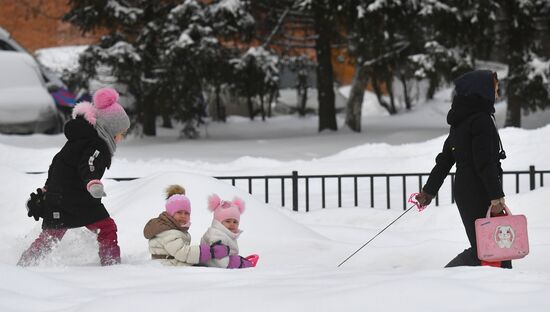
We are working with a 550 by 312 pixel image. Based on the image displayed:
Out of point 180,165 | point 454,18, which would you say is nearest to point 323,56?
point 454,18

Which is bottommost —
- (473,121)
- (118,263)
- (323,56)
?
(118,263)

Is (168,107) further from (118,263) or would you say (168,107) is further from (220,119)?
(118,263)

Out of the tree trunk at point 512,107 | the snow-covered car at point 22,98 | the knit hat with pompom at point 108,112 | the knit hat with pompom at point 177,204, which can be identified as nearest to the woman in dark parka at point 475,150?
the knit hat with pompom at point 177,204

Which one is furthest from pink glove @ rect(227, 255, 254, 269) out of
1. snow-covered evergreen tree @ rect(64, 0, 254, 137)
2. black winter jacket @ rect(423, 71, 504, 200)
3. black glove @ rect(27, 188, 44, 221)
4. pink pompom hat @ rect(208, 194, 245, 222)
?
snow-covered evergreen tree @ rect(64, 0, 254, 137)

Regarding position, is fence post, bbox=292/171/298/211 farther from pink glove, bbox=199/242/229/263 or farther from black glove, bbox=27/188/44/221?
black glove, bbox=27/188/44/221

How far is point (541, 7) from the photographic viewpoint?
20.4m

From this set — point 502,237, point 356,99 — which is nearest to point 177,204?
point 502,237

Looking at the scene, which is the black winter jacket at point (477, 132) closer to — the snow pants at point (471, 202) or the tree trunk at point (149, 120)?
the snow pants at point (471, 202)

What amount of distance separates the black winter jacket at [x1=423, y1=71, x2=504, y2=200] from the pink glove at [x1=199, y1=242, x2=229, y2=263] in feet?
5.50

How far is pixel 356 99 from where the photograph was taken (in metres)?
23.3

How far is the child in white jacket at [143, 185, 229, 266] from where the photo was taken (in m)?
5.58

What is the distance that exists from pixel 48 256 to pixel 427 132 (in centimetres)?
1762

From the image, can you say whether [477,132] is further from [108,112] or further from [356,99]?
[356,99]

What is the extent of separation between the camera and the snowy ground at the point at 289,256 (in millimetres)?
3707
